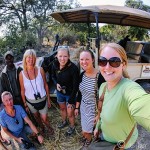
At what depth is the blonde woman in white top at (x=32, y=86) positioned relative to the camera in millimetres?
3464

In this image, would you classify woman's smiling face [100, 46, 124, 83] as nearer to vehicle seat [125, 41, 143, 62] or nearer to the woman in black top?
the woman in black top

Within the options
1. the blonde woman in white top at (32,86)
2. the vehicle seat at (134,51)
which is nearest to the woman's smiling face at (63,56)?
the blonde woman in white top at (32,86)

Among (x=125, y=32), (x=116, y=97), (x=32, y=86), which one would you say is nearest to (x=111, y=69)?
(x=116, y=97)

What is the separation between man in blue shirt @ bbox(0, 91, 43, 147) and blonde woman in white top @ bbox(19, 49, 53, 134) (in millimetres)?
200

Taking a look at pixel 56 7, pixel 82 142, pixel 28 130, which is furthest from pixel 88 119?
pixel 56 7

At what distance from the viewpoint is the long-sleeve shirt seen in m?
1.22

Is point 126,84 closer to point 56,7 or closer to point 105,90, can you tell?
point 105,90

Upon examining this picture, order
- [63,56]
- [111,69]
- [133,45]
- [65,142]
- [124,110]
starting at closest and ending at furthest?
[124,110] < [111,69] < [63,56] < [65,142] < [133,45]

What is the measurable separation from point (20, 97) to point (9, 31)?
1255 cm

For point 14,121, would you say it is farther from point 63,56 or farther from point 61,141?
point 63,56

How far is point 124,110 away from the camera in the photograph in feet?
4.83

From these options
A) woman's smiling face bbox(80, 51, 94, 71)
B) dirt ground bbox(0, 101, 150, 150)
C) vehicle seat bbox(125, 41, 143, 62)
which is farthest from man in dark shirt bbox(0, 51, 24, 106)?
vehicle seat bbox(125, 41, 143, 62)

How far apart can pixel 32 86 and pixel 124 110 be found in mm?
2303

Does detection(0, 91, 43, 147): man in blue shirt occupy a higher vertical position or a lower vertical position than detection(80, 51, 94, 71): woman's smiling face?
lower
